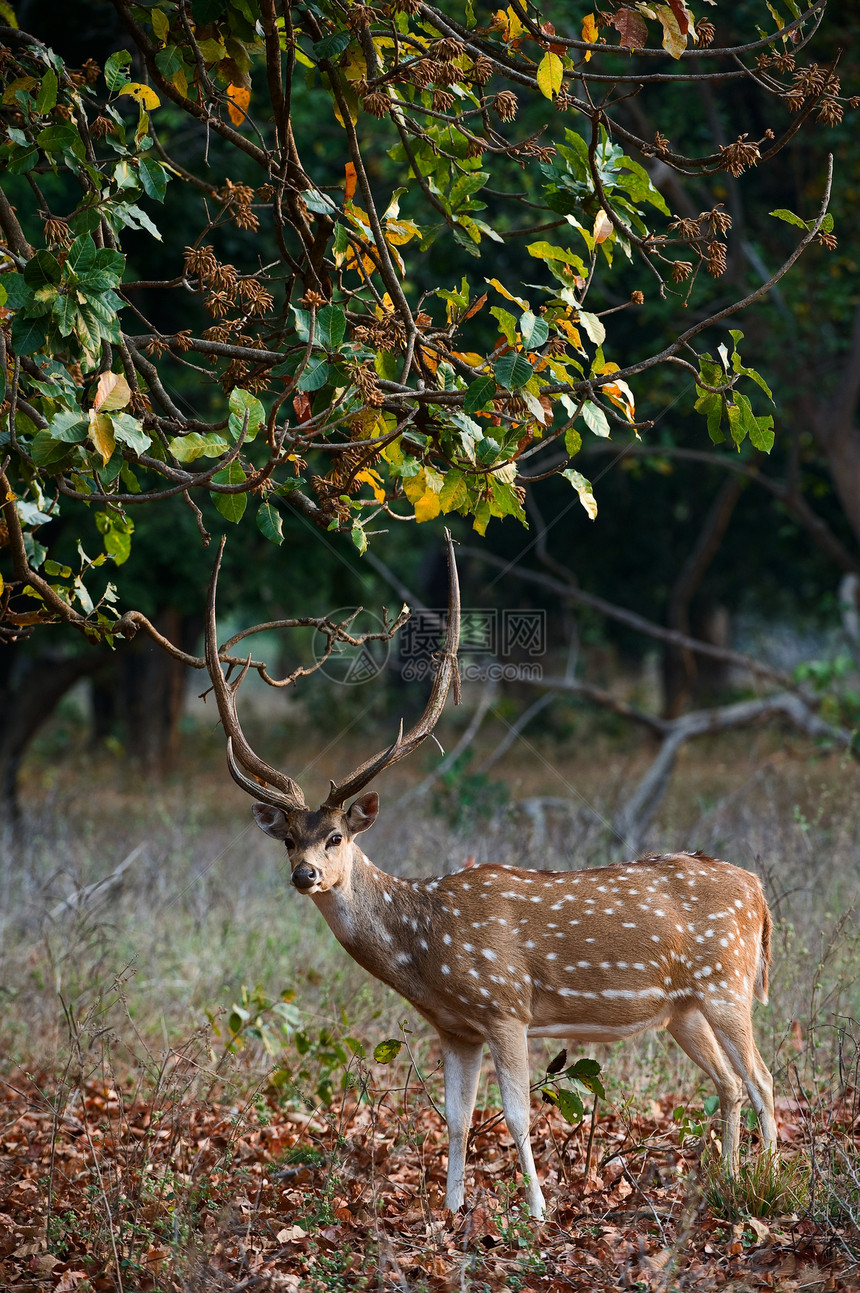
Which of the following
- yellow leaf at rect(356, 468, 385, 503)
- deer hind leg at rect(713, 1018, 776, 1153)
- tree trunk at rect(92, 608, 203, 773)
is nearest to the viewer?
yellow leaf at rect(356, 468, 385, 503)

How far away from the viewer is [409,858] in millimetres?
7676

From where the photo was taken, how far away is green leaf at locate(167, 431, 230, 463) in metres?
3.44

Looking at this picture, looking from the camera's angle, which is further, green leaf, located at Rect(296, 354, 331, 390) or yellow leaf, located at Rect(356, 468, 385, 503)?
yellow leaf, located at Rect(356, 468, 385, 503)

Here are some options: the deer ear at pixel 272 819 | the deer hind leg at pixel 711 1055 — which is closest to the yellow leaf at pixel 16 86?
the deer ear at pixel 272 819

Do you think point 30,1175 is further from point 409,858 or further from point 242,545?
point 242,545

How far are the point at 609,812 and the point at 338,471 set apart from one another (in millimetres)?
6507

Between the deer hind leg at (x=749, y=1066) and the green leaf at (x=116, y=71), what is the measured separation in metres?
3.99

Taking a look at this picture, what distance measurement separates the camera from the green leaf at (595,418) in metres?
3.73

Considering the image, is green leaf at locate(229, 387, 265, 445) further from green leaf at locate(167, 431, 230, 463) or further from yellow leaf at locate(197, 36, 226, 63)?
yellow leaf at locate(197, 36, 226, 63)

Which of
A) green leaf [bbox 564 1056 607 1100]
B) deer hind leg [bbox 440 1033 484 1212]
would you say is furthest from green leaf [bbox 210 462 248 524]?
green leaf [bbox 564 1056 607 1100]

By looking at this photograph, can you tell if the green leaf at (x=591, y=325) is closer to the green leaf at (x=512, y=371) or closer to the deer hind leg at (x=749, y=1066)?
the green leaf at (x=512, y=371)

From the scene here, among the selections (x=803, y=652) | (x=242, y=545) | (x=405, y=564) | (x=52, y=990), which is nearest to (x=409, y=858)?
(x=52, y=990)

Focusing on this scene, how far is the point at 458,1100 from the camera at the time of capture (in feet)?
→ 14.7

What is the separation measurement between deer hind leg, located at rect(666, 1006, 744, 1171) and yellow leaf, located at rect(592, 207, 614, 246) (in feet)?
9.41
